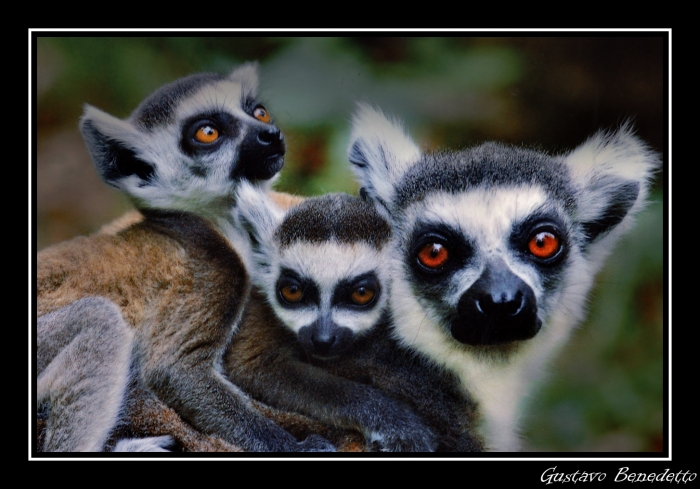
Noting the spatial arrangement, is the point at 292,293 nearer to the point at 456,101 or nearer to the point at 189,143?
the point at 189,143

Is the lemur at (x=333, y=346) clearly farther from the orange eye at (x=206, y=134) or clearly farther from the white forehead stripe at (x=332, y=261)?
A: the orange eye at (x=206, y=134)

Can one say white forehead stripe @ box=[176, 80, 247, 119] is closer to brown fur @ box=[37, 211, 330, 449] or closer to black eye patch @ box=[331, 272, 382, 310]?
brown fur @ box=[37, 211, 330, 449]

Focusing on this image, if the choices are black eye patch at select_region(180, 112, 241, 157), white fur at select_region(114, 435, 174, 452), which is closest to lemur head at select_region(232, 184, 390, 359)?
black eye patch at select_region(180, 112, 241, 157)

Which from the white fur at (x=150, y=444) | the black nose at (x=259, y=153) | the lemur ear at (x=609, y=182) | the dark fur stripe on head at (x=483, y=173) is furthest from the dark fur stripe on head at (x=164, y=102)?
the lemur ear at (x=609, y=182)

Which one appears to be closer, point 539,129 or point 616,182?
point 616,182

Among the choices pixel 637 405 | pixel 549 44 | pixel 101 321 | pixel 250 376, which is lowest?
pixel 637 405

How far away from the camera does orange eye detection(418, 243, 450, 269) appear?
85.0 inches

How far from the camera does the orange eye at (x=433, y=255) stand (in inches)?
85.0

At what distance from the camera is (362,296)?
2.21 m

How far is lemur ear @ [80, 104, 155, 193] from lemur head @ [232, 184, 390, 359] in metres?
0.48

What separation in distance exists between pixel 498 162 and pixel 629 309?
79 cm
